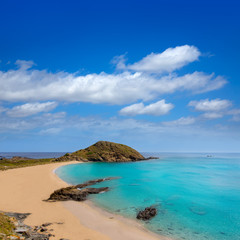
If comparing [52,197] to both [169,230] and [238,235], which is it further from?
[238,235]

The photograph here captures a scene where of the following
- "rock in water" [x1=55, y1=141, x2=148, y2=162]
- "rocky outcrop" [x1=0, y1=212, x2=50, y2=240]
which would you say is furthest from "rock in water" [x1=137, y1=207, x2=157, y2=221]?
"rock in water" [x1=55, y1=141, x2=148, y2=162]

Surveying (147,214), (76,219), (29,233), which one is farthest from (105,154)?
(29,233)

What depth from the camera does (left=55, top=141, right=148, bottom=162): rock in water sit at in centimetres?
14375

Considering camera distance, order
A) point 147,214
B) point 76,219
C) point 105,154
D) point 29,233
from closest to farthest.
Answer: point 29,233
point 76,219
point 147,214
point 105,154

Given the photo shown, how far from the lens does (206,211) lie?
1210 inches

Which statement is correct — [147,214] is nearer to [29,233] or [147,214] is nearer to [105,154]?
[29,233]

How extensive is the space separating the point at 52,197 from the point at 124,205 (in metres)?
12.3

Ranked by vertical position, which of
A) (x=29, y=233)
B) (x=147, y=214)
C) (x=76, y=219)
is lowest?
(x=147, y=214)

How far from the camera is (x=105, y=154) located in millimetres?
146500

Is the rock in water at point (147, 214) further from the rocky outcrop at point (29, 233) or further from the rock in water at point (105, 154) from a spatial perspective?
the rock in water at point (105, 154)

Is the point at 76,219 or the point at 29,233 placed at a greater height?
the point at 29,233

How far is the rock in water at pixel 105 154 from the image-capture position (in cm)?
14375

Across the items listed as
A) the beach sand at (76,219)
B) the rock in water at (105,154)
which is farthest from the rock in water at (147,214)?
the rock in water at (105,154)

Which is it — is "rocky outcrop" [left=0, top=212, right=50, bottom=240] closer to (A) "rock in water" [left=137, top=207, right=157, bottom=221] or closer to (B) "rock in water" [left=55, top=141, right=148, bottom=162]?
(A) "rock in water" [left=137, top=207, right=157, bottom=221]
